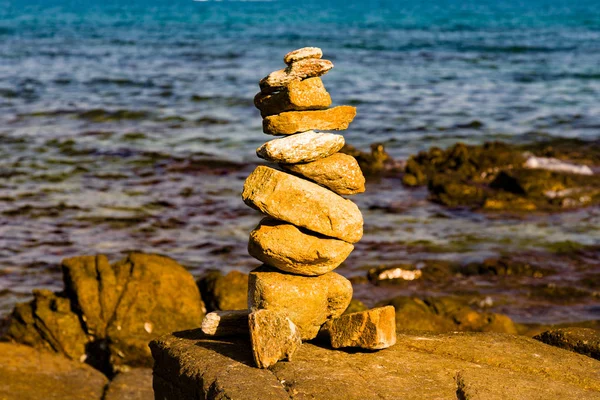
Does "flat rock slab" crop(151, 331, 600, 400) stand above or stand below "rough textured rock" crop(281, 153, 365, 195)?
below

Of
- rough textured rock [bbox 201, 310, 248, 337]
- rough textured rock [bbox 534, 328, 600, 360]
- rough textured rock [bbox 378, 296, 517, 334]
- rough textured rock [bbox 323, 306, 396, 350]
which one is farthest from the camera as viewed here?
rough textured rock [bbox 378, 296, 517, 334]

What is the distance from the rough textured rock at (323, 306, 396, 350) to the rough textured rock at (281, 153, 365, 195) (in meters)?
1.22

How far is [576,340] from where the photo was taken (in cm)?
820

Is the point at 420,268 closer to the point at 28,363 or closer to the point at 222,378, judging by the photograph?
the point at 28,363

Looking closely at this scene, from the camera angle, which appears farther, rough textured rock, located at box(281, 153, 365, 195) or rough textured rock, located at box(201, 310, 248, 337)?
rough textured rock, located at box(201, 310, 248, 337)

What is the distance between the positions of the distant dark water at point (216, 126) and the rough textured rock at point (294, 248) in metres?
6.28

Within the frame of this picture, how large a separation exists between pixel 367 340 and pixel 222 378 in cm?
134

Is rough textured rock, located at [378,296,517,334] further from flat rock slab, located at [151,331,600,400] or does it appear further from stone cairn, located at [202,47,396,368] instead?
stone cairn, located at [202,47,396,368]

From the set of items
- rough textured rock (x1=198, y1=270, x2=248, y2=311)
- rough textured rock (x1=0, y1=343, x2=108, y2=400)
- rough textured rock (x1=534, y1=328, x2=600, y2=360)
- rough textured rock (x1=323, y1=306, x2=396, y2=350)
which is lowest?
rough textured rock (x1=0, y1=343, x2=108, y2=400)

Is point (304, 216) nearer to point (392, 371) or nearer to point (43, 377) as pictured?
point (392, 371)

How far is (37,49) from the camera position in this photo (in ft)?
182

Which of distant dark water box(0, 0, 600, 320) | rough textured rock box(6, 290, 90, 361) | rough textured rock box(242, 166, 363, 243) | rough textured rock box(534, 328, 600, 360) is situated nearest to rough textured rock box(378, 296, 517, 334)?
distant dark water box(0, 0, 600, 320)

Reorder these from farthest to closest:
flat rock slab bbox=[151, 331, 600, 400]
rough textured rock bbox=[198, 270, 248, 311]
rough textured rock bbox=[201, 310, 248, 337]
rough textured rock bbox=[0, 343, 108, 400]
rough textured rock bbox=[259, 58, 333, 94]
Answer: rough textured rock bbox=[198, 270, 248, 311]
rough textured rock bbox=[0, 343, 108, 400]
rough textured rock bbox=[201, 310, 248, 337]
rough textured rock bbox=[259, 58, 333, 94]
flat rock slab bbox=[151, 331, 600, 400]

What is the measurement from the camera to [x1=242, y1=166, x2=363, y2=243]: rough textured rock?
744 centimetres
